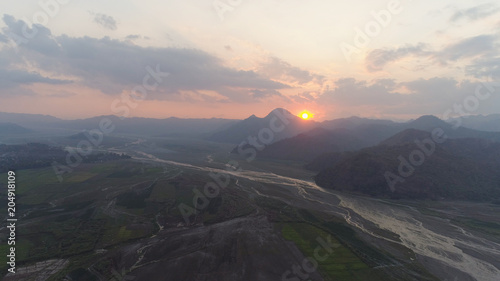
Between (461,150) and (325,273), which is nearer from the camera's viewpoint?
(325,273)

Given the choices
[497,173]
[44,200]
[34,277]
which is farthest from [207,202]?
[497,173]

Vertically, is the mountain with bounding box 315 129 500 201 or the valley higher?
the mountain with bounding box 315 129 500 201

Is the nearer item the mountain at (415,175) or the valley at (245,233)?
the valley at (245,233)

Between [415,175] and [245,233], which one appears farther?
[415,175]

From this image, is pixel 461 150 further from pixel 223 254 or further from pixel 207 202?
pixel 223 254

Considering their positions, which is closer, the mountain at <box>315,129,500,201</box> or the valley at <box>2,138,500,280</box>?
the valley at <box>2,138,500,280</box>

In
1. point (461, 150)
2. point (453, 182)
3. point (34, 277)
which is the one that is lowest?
point (34, 277)

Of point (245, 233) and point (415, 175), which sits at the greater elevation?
point (415, 175)

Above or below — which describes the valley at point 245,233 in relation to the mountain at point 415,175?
below
